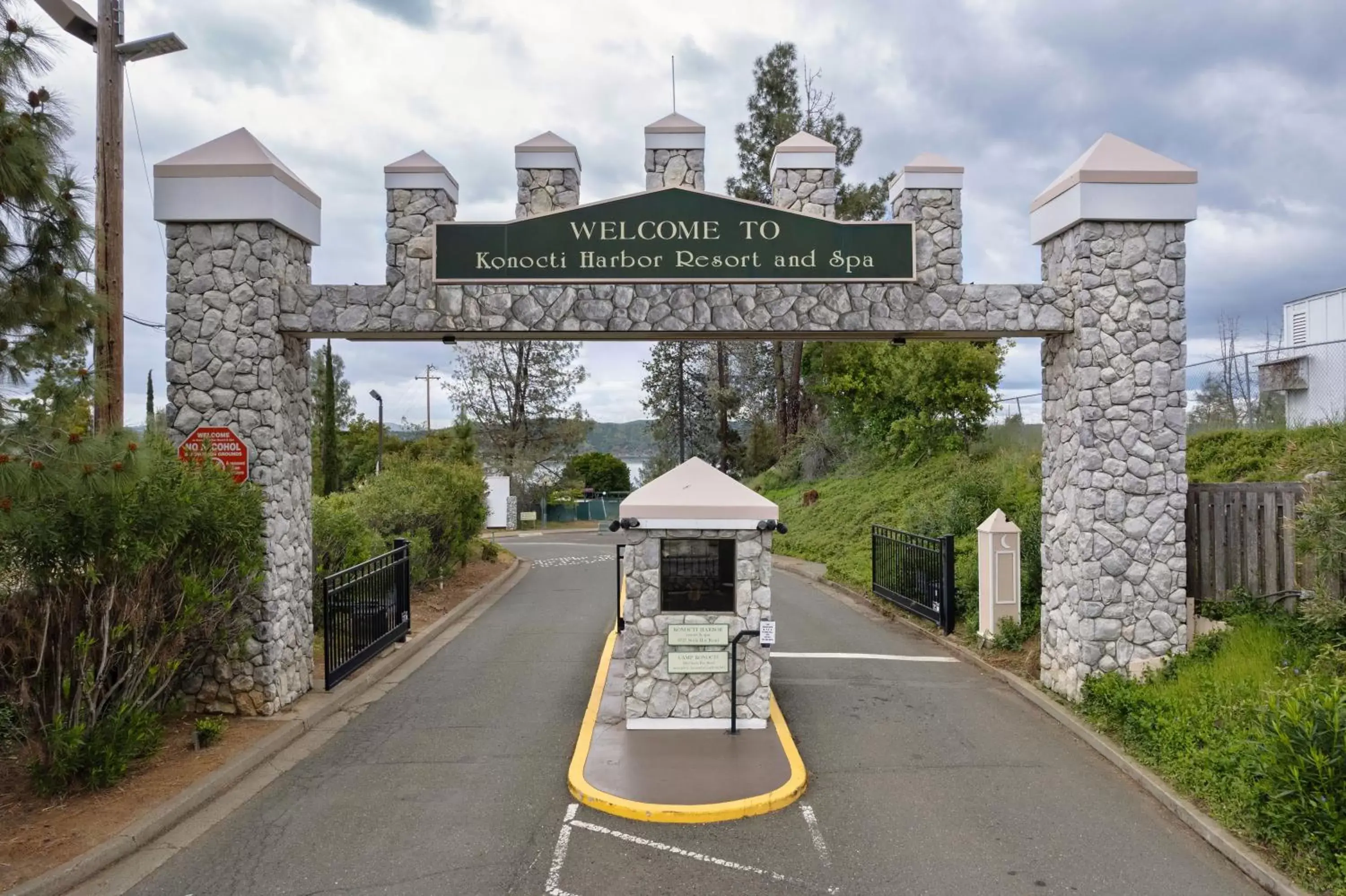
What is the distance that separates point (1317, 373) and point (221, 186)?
17.0 m

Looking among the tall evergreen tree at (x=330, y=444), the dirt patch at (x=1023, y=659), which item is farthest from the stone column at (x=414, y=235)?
the tall evergreen tree at (x=330, y=444)

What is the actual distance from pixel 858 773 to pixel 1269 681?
3.21 metres

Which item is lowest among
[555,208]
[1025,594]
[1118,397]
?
[1025,594]

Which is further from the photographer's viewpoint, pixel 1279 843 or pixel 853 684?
pixel 853 684

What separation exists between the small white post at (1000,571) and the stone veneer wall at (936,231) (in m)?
3.91

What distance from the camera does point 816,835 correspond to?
5.93 meters

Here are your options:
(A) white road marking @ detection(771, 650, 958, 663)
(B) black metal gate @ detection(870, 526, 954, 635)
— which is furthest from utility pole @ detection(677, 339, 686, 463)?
(A) white road marking @ detection(771, 650, 958, 663)

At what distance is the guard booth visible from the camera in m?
7.76

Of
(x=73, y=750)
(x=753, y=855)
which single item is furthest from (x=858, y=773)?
(x=73, y=750)

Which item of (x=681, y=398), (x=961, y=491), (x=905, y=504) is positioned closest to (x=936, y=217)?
(x=961, y=491)

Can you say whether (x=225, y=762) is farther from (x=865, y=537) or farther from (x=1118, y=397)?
(x=865, y=537)

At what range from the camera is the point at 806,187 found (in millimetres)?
8672

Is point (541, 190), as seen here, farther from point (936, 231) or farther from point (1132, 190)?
point (1132, 190)

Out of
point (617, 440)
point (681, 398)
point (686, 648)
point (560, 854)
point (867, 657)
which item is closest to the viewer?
point (560, 854)
